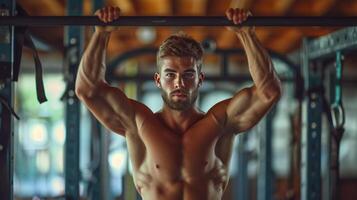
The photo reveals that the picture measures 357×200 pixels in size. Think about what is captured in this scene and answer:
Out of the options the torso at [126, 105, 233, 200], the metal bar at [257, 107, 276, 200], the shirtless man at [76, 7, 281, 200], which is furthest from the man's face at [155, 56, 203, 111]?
the metal bar at [257, 107, 276, 200]

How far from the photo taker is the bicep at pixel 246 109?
2084 mm

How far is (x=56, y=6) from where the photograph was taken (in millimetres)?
5750

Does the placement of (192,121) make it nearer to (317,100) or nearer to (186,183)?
(186,183)

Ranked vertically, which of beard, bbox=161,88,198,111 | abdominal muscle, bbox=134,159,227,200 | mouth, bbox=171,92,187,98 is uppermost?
mouth, bbox=171,92,187,98

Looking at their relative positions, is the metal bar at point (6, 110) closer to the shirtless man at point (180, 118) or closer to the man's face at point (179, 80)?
the shirtless man at point (180, 118)

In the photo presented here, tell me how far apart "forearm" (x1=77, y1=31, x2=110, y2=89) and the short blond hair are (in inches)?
8.7

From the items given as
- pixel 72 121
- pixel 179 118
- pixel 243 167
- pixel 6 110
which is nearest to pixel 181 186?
pixel 179 118

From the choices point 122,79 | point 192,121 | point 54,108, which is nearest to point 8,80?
point 192,121

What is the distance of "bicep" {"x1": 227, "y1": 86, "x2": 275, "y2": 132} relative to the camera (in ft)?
6.84

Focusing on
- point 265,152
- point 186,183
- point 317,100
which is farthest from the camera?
point 265,152

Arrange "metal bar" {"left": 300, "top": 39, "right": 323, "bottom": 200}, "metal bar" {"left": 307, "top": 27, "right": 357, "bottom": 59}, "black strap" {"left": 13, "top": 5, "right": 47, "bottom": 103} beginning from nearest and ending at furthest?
1. "black strap" {"left": 13, "top": 5, "right": 47, "bottom": 103}
2. "metal bar" {"left": 307, "top": 27, "right": 357, "bottom": 59}
3. "metal bar" {"left": 300, "top": 39, "right": 323, "bottom": 200}

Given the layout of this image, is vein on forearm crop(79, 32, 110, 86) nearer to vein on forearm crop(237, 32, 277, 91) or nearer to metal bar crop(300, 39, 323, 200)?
vein on forearm crop(237, 32, 277, 91)

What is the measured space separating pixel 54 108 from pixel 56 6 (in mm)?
3668

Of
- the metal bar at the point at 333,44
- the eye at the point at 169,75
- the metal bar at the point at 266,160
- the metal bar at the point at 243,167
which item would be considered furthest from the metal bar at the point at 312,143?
the metal bar at the point at 243,167
